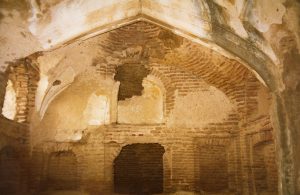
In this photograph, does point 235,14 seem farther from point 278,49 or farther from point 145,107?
point 145,107

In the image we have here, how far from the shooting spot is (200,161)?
9.27 meters

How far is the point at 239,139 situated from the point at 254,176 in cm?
114

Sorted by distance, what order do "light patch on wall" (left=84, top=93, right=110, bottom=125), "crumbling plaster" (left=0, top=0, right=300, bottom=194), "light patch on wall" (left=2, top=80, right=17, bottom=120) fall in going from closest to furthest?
"crumbling plaster" (left=0, top=0, right=300, bottom=194) < "light patch on wall" (left=2, top=80, right=17, bottom=120) < "light patch on wall" (left=84, top=93, right=110, bottom=125)

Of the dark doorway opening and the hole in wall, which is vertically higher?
the hole in wall

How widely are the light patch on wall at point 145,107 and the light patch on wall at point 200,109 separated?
475mm

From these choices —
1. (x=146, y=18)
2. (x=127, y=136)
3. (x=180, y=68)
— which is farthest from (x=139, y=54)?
(x=146, y=18)

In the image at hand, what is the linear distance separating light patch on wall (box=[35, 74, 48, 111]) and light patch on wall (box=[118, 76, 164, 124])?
2.04 meters

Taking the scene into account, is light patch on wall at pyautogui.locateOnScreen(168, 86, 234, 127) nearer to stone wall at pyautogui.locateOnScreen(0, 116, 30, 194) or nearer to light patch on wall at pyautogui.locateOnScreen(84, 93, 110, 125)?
light patch on wall at pyautogui.locateOnScreen(84, 93, 110, 125)

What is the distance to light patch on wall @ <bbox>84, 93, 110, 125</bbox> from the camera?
376 inches

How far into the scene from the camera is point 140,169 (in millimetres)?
11867

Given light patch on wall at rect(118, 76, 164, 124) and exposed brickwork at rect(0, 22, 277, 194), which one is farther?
light patch on wall at rect(118, 76, 164, 124)

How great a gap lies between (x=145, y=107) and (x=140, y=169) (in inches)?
116

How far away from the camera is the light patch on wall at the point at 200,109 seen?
9.36 meters

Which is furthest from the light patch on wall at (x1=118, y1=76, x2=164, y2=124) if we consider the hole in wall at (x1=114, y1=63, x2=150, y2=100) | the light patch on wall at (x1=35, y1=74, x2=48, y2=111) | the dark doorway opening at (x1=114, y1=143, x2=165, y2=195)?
the dark doorway opening at (x1=114, y1=143, x2=165, y2=195)
